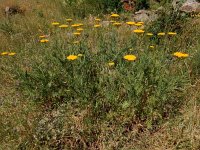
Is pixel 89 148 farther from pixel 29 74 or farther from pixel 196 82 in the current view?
pixel 196 82

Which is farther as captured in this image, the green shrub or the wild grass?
the green shrub

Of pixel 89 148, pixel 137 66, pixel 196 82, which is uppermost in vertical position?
pixel 137 66

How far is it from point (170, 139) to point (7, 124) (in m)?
1.70

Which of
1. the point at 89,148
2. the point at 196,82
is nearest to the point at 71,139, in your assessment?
the point at 89,148

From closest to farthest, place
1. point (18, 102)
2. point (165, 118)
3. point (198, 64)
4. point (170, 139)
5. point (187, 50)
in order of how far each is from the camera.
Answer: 1. point (170, 139)
2. point (165, 118)
3. point (18, 102)
4. point (198, 64)
5. point (187, 50)

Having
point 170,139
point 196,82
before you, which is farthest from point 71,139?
point 196,82

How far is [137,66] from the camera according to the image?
140 inches

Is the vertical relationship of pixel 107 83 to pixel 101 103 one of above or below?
above

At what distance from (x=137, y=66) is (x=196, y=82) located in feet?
2.65

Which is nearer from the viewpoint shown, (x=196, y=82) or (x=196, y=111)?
(x=196, y=111)

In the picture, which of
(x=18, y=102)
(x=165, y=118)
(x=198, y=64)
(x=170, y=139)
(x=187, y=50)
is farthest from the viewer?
(x=187, y=50)

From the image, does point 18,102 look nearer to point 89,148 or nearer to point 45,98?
point 45,98

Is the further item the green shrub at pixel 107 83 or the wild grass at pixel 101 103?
the green shrub at pixel 107 83

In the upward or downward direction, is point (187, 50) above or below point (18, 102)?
above
